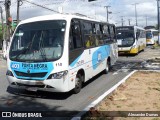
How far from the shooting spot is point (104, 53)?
44.2 feet

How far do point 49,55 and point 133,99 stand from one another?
277 centimetres

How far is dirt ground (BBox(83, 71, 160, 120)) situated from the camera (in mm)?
7483

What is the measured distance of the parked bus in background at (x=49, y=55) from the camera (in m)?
8.48

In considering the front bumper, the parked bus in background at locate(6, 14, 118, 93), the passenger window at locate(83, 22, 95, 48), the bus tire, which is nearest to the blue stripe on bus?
the parked bus in background at locate(6, 14, 118, 93)

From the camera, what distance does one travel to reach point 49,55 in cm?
863

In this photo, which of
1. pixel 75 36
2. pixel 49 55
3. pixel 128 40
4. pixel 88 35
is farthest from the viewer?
pixel 128 40

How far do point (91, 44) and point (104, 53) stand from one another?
86.6 inches

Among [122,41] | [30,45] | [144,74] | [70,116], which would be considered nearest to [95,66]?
[144,74]

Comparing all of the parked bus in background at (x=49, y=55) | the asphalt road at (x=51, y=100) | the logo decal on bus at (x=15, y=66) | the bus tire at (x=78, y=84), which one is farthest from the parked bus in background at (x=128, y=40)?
the logo decal on bus at (x=15, y=66)

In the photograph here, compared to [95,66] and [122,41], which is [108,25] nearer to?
[95,66]

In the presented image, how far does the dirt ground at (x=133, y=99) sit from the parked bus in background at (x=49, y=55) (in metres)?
1.35

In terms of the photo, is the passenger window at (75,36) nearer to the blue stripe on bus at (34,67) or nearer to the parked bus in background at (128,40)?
the blue stripe on bus at (34,67)

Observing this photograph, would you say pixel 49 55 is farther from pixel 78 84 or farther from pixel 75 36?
pixel 78 84

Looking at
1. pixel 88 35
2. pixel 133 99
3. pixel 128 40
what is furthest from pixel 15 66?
pixel 128 40
